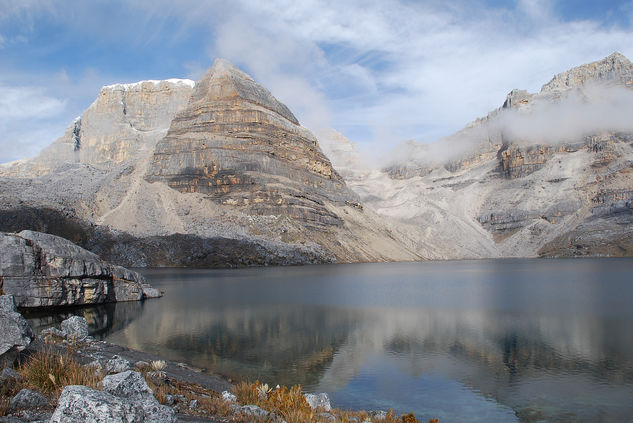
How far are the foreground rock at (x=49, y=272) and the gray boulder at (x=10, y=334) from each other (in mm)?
23372

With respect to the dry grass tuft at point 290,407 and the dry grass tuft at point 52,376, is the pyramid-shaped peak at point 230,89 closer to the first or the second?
the dry grass tuft at point 290,407

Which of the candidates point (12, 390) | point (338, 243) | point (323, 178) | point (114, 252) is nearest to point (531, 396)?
point (12, 390)

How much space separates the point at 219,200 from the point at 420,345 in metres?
108

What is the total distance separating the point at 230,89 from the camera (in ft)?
496

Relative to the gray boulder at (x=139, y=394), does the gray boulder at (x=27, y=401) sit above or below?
below

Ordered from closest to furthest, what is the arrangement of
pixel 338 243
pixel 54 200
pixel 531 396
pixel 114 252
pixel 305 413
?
pixel 305 413
pixel 531 396
pixel 114 252
pixel 54 200
pixel 338 243

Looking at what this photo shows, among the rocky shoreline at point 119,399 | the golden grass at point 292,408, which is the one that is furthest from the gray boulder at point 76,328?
the golden grass at point 292,408

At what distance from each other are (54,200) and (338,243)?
2718 inches

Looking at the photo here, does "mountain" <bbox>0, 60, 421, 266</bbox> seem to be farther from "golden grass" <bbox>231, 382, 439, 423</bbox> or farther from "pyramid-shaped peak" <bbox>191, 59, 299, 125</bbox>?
"golden grass" <bbox>231, 382, 439, 423</bbox>

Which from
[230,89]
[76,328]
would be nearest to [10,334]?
[76,328]

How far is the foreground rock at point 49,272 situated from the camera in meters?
32.9

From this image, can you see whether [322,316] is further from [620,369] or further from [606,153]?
[606,153]

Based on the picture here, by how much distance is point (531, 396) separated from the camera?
672 inches

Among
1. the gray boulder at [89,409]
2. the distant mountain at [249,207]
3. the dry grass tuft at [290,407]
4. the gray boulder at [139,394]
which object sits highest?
the distant mountain at [249,207]
